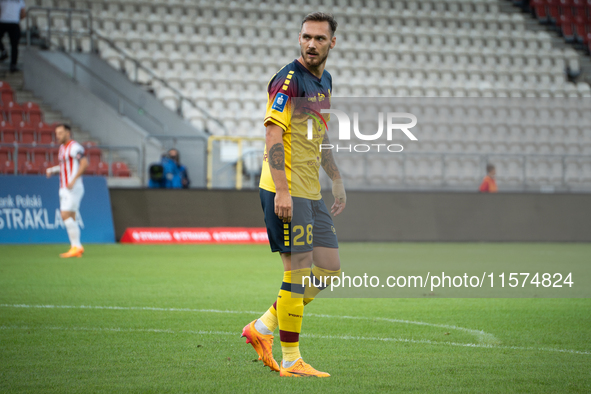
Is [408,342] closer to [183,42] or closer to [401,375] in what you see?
[401,375]

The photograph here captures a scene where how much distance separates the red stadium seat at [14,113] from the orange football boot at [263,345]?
15008mm

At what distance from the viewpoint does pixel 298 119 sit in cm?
412

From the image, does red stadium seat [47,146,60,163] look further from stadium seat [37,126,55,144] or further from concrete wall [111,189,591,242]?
concrete wall [111,189,591,242]

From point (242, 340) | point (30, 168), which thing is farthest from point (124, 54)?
point (242, 340)

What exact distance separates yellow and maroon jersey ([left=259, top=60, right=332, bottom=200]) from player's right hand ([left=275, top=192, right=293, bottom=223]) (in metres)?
0.18

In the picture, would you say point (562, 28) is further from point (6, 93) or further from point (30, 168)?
point (30, 168)

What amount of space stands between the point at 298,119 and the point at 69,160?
27.2 feet

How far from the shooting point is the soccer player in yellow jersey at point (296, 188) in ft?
13.0

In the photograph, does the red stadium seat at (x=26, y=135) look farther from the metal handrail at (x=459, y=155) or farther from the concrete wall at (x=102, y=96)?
the metal handrail at (x=459, y=155)

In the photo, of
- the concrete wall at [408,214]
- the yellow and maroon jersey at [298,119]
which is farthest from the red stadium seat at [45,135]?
the yellow and maroon jersey at [298,119]

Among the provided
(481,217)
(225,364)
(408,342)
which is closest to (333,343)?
(408,342)

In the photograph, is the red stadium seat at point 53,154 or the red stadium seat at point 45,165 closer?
the red stadium seat at point 45,165

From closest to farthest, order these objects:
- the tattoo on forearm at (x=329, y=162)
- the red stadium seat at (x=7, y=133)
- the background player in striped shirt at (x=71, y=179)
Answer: the tattoo on forearm at (x=329, y=162) → the background player in striped shirt at (x=71, y=179) → the red stadium seat at (x=7, y=133)

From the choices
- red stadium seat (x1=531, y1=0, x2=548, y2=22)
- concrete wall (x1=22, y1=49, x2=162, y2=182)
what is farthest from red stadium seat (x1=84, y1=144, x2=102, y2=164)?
red stadium seat (x1=531, y1=0, x2=548, y2=22)
